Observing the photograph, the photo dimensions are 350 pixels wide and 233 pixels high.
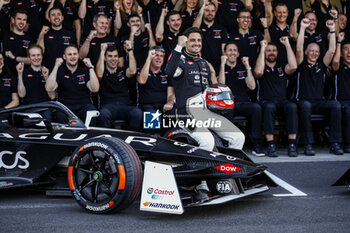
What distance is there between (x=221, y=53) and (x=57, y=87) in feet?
9.71

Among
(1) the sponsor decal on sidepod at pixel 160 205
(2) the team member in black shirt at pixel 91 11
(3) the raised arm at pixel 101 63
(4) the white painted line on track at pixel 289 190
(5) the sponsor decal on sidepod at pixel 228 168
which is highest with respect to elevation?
(2) the team member in black shirt at pixel 91 11

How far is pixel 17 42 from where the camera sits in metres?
7.99

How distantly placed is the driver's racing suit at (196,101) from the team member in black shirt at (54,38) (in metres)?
3.21

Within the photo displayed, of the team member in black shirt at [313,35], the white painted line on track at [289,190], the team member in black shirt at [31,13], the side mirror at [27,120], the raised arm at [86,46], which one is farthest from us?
the team member in black shirt at [313,35]

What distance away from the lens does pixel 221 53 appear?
27.9ft

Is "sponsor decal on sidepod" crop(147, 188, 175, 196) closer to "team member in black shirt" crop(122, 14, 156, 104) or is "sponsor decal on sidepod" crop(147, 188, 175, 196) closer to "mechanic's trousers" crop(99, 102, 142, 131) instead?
"mechanic's trousers" crop(99, 102, 142, 131)

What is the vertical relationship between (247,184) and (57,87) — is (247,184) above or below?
below

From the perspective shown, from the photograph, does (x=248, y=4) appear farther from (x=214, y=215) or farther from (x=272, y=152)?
(x=214, y=215)

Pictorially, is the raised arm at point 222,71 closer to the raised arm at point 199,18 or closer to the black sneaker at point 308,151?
the raised arm at point 199,18

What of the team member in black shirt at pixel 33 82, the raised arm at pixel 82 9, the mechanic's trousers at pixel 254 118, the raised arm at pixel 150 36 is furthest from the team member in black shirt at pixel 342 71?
the team member in black shirt at pixel 33 82

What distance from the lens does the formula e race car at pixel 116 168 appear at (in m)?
3.97

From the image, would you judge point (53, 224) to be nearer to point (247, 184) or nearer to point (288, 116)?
point (247, 184)

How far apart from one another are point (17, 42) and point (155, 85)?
96.4 inches

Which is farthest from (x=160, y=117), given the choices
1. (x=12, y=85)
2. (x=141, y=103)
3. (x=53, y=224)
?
(x=53, y=224)
